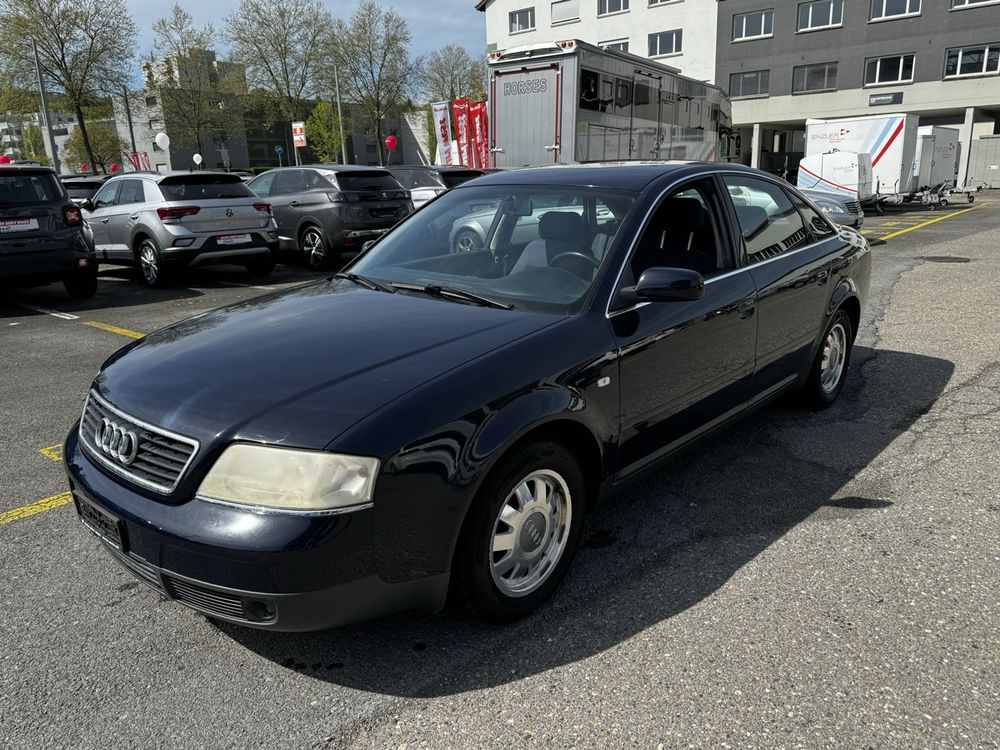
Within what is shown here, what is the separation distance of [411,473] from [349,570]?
0.33 meters

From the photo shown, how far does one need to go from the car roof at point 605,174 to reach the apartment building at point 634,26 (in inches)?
1771

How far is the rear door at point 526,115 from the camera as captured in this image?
42.7 feet

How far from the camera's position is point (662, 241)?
3.54 m

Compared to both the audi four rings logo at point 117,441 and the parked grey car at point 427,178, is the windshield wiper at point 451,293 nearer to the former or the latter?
the audi four rings logo at point 117,441

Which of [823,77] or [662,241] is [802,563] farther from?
[823,77]

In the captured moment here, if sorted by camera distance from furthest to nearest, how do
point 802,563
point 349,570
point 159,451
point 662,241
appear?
point 662,241 < point 802,563 < point 159,451 < point 349,570

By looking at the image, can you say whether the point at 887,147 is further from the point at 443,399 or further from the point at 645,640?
the point at 443,399

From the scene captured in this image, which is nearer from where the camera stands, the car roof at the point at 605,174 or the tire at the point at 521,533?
the tire at the point at 521,533

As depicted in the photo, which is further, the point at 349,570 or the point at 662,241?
the point at 662,241

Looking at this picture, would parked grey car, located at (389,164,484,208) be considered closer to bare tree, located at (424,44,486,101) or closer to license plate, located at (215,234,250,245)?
license plate, located at (215,234,250,245)

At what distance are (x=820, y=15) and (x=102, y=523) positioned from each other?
5019 cm

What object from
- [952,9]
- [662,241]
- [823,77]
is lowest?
[662,241]

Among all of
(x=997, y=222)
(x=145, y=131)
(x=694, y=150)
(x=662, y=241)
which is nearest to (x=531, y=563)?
(x=662, y=241)

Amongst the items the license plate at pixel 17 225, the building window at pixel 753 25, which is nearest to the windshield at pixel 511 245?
the license plate at pixel 17 225
